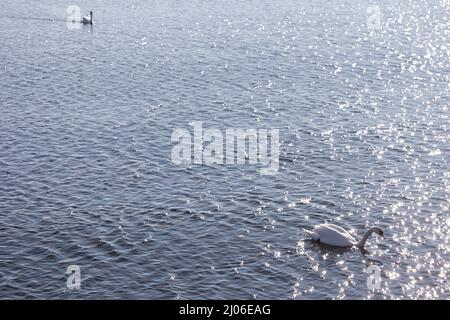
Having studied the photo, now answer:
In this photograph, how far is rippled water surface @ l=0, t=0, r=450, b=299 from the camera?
50.1 m

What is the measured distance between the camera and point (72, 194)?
201ft

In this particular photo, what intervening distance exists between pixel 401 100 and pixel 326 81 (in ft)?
35.2

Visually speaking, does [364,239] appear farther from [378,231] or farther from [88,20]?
[88,20]

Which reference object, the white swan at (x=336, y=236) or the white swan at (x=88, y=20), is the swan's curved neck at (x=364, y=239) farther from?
the white swan at (x=88, y=20)

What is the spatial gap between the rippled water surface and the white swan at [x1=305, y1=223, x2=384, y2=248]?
760mm

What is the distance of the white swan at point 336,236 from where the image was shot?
174 feet

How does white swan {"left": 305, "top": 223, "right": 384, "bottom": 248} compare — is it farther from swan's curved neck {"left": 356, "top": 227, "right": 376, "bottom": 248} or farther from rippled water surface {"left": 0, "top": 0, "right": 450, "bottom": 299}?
rippled water surface {"left": 0, "top": 0, "right": 450, "bottom": 299}

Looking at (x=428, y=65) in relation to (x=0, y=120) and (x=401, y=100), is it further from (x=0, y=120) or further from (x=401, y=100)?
(x=0, y=120)

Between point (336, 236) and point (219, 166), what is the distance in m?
16.8

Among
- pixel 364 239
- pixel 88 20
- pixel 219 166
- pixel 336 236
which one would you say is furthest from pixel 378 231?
pixel 88 20

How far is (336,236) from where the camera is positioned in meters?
53.2

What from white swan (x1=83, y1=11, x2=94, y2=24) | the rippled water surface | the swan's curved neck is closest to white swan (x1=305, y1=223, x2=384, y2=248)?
the swan's curved neck

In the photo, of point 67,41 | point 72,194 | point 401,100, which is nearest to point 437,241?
point 72,194

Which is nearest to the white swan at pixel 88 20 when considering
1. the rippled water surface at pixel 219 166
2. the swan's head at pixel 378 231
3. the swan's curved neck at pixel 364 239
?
the rippled water surface at pixel 219 166
